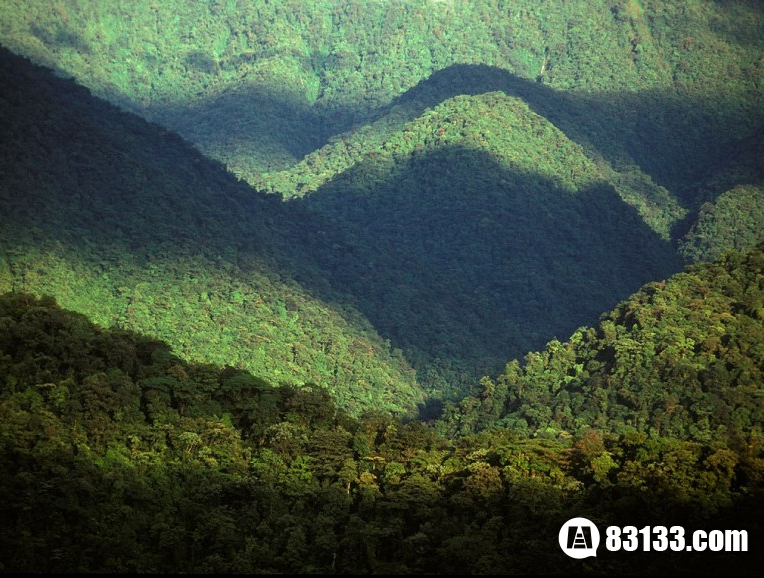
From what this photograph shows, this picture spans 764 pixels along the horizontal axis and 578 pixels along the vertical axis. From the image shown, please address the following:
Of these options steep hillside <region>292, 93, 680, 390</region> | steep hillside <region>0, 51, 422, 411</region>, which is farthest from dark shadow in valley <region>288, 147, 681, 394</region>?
steep hillside <region>0, 51, 422, 411</region>

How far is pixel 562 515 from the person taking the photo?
2112 inches

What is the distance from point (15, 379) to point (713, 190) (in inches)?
5124

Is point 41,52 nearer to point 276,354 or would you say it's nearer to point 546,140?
point 546,140

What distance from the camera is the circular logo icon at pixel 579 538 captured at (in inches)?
1949

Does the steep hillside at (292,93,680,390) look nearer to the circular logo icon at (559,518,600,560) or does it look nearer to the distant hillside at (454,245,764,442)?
the distant hillside at (454,245,764,442)

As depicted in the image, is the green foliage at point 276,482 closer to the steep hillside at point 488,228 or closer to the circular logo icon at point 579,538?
the circular logo icon at point 579,538

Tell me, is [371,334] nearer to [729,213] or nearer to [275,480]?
[729,213]

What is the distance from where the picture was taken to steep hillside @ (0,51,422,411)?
339 feet

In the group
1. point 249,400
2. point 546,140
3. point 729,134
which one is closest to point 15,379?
point 249,400

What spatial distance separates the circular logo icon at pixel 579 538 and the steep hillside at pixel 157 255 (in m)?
48.2

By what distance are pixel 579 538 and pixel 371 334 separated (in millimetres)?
70436

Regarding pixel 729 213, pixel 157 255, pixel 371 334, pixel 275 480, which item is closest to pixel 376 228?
pixel 371 334

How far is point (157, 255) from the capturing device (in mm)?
110812

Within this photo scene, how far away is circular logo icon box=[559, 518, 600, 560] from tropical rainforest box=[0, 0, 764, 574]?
680 mm
